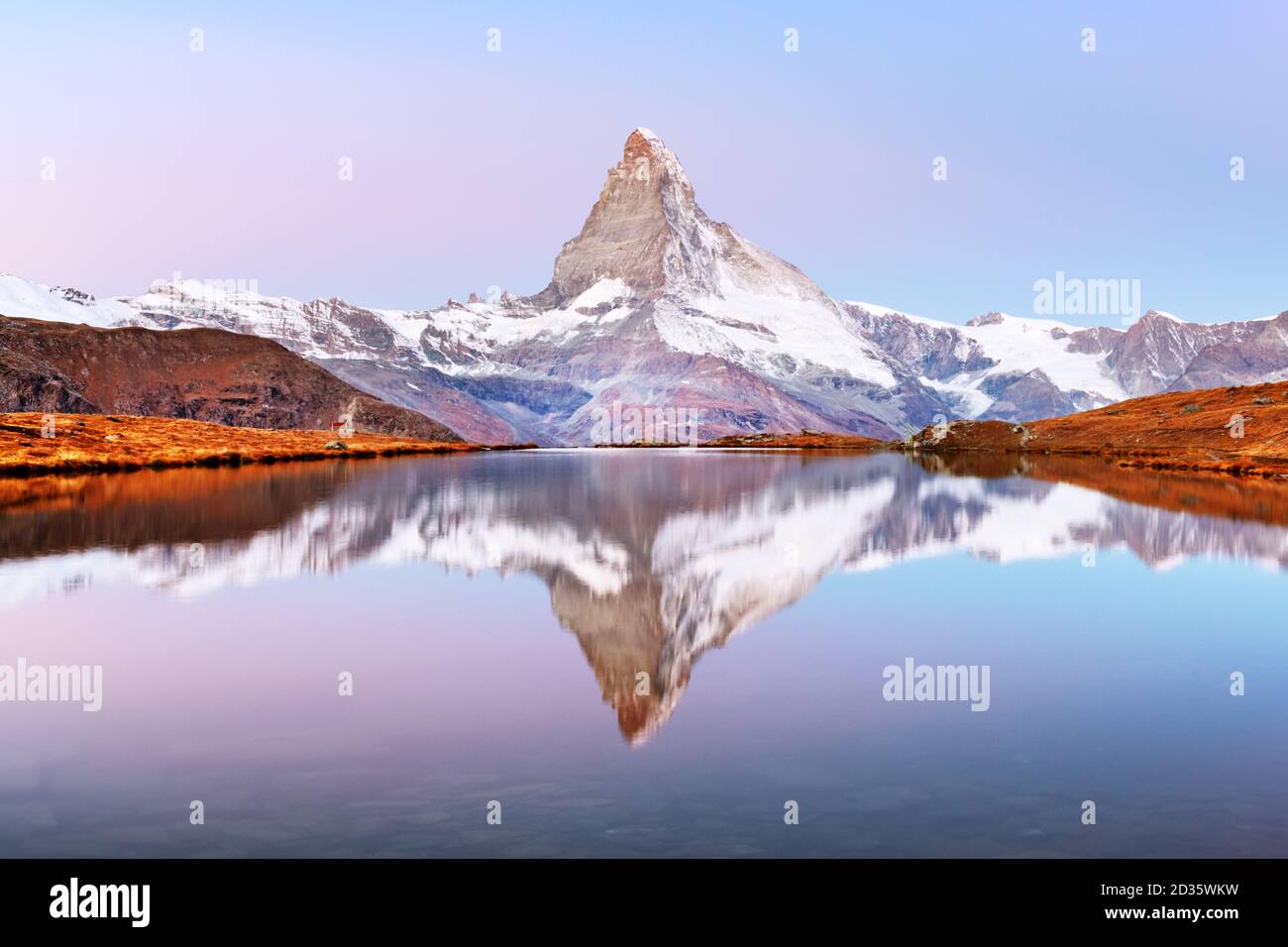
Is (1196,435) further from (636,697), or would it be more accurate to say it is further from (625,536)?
(636,697)

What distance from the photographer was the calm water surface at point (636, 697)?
12.6m

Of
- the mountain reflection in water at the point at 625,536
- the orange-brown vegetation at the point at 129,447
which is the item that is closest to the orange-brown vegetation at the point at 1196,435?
the mountain reflection in water at the point at 625,536

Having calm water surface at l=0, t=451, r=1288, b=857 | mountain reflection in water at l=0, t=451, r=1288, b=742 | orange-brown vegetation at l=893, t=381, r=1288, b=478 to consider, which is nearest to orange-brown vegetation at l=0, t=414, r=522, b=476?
mountain reflection in water at l=0, t=451, r=1288, b=742

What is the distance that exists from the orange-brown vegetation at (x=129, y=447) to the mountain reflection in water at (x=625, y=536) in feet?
52.7

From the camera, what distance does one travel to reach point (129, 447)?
116188mm

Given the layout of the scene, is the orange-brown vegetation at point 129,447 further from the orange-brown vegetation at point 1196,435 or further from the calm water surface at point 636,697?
the orange-brown vegetation at point 1196,435

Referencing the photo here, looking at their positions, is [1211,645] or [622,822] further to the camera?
[1211,645]

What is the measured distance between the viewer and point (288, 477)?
292ft

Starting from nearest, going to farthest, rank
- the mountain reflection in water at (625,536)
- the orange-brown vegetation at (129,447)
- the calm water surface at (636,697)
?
the calm water surface at (636,697)
the mountain reflection in water at (625,536)
the orange-brown vegetation at (129,447)

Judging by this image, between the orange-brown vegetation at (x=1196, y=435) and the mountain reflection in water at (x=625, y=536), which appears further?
the orange-brown vegetation at (x=1196, y=435)

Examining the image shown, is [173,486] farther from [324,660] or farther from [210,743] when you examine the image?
[210,743]
